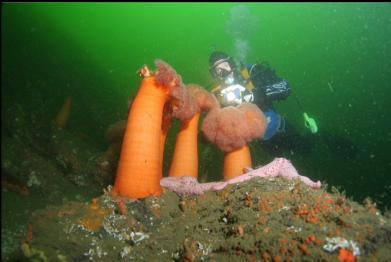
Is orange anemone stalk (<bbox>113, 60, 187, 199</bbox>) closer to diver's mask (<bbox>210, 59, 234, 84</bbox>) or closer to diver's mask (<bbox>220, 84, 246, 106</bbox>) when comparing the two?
diver's mask (<bbox>220, 84, 246, 106</bbox>)

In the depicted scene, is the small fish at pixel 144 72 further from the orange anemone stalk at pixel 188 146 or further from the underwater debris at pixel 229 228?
the underwater debris at pixel 229 228

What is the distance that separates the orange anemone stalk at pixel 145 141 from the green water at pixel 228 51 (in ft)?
5.45

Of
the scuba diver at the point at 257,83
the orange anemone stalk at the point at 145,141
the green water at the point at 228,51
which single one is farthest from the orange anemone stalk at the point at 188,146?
the green water at the point at 228,51

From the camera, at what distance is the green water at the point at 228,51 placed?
10773 mm

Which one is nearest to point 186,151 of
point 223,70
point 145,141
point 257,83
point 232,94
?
point 145,141

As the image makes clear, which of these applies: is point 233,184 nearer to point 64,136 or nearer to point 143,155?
point 143,155

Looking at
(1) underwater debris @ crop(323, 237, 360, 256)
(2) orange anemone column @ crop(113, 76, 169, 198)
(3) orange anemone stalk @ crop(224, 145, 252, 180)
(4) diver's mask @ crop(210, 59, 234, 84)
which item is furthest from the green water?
(1) underwater debris @ crop(323, 237, 360, 256)

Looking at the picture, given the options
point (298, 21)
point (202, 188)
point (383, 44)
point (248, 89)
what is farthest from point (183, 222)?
point (298, 21)

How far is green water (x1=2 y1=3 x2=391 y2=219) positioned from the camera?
10773mm

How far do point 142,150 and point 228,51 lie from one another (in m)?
59.3

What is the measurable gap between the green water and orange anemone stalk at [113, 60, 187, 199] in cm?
166

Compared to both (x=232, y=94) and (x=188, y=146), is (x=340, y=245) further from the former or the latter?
(x=232, y=94)

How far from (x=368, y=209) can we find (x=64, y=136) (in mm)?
6421

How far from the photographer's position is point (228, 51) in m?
60.6
